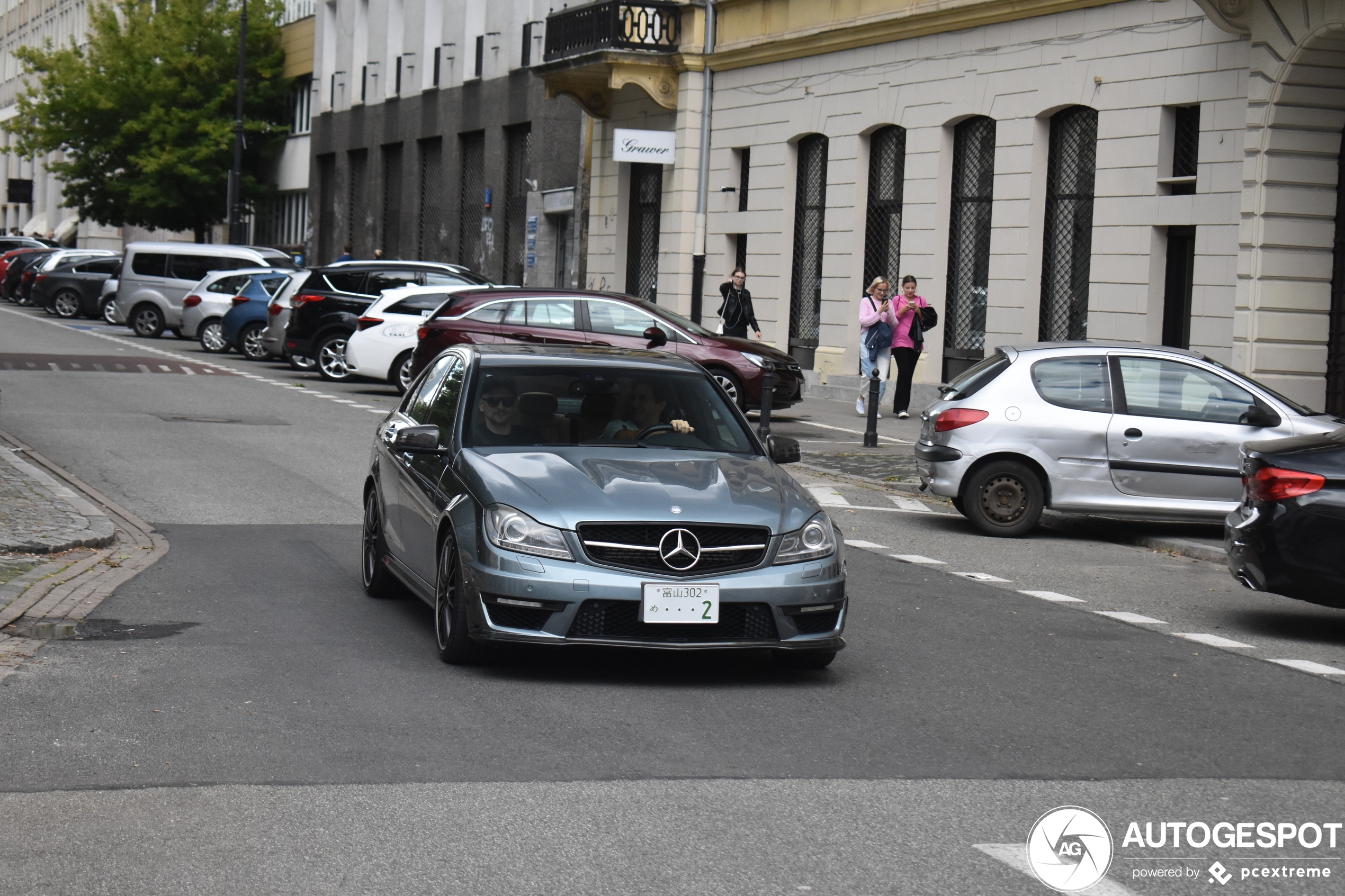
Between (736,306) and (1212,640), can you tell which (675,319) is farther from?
(1212,640)

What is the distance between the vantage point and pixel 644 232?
36188mm

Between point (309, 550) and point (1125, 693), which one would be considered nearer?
point (1125, 693)

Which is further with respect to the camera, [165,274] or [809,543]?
[165,274]

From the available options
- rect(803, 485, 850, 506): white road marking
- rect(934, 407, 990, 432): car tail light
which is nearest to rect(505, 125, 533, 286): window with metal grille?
rect(803, 485, 850, 506): white road marking

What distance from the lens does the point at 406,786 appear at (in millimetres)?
6090

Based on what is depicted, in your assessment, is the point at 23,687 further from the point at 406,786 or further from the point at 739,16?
the point at 739,16

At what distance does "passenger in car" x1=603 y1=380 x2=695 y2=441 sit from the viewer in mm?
8844

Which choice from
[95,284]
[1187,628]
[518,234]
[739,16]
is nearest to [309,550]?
[1187,628]

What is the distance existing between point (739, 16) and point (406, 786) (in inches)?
1091

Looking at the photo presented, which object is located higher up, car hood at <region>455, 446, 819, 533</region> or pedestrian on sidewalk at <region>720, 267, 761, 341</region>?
pedestrian on sidewalk at <region>720, 267, 761, 341</region>

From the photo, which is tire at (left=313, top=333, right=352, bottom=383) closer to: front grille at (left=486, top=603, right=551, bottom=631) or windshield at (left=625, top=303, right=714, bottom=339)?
windshield at (left=625, top=303, right=714, bottom=339)

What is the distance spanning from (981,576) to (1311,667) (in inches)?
120

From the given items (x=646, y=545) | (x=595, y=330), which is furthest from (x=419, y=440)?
(x=595, y=330)

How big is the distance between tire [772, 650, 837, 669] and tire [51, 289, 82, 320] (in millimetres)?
43389
